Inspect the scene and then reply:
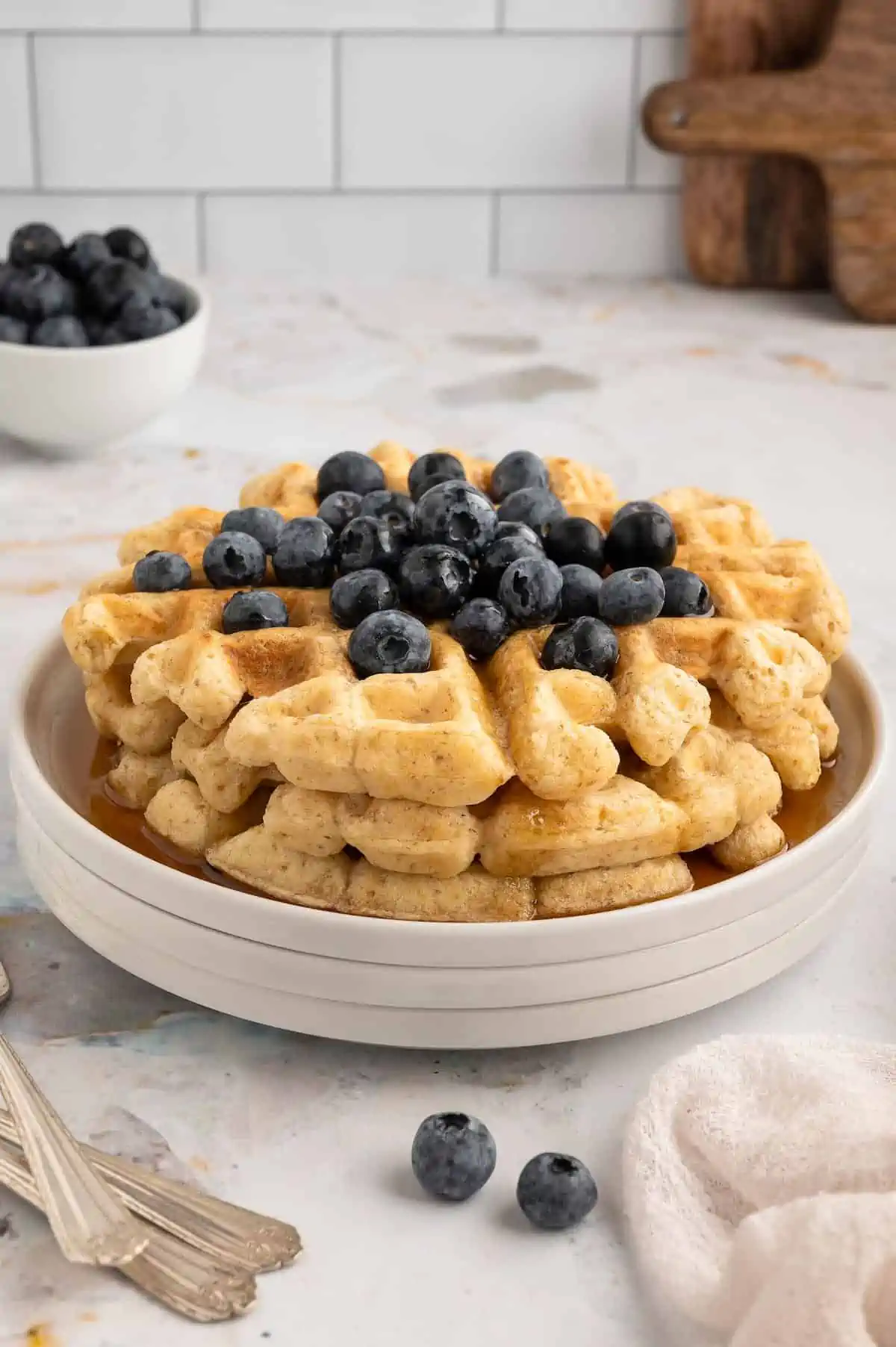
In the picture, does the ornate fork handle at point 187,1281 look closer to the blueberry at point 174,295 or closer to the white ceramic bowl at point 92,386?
the white ceramic bowl at point 92,386

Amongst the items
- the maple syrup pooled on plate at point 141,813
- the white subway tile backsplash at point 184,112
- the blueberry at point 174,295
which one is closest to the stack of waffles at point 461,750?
the maple syrup pooled on plate at point 141,813

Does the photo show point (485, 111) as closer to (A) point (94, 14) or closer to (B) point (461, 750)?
(A) point (94, 14)

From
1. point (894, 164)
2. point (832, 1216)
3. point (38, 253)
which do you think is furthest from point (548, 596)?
point (894, 164)

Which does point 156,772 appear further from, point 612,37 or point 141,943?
point 612,37

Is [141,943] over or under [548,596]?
under

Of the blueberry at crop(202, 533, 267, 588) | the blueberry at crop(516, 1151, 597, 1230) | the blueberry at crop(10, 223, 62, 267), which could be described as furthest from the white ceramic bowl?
the blueberry at crop(516, 1151, 597, 1230)

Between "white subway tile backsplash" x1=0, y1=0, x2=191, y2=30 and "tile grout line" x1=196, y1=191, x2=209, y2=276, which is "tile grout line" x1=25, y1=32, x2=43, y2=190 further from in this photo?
"tile grout line" x1=196, y1=191, x2=209, y2=276
